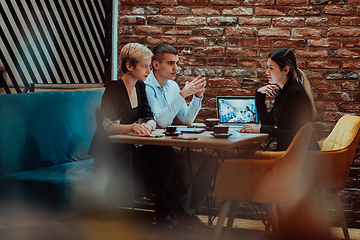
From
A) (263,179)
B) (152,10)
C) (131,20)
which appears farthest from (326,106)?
(131,20)

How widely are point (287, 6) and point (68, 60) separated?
2119 millimetres

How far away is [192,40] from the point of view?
10.6 ft

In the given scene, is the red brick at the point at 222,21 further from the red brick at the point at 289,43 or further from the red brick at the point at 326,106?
the red brick at the point at 326,106

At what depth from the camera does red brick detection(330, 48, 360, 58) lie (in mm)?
2998

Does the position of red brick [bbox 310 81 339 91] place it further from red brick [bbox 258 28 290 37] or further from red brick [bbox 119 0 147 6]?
red brick [bbox 119 0 147 6]

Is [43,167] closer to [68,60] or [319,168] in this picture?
[68,60]

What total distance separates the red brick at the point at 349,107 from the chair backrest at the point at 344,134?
0.50 m

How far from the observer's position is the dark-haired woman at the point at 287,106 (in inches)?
91.1

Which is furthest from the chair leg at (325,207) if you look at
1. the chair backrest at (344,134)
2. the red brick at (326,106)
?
the red brick at (326,106)

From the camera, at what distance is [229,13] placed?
124 inches

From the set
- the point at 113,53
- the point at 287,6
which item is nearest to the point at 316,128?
the point at 287,6

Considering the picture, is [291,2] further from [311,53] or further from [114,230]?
[114,230]

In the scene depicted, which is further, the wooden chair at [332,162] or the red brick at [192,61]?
the red brick at [192,61]

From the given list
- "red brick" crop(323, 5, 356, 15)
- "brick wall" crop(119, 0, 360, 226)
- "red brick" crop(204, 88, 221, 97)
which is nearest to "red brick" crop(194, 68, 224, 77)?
"brick wall" crop(119, 0, 360, 226)
